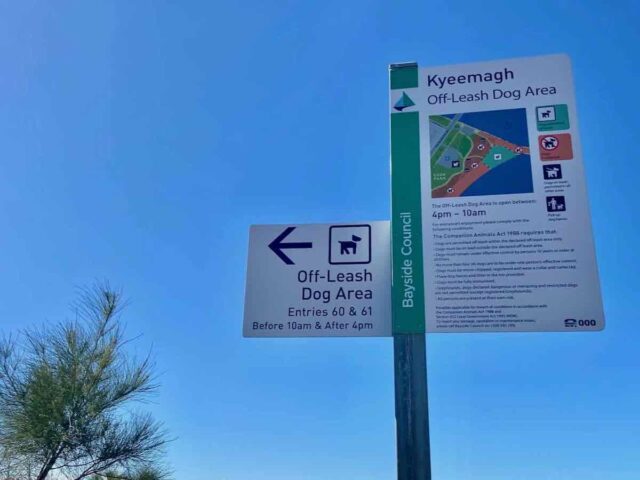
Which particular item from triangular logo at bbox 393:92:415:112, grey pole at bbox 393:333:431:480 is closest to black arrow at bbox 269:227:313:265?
grey pole at bbox 393:333:431:480

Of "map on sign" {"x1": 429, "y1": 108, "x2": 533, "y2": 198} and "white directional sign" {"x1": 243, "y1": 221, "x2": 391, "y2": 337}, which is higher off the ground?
"map on sign" {"x1": 429, "y1": 108, "x2": 533, "y2": 198}

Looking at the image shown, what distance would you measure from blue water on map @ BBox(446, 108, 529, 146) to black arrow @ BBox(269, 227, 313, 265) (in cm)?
142

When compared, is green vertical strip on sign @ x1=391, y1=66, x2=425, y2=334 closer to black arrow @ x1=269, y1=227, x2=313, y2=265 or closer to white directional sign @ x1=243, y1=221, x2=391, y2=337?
white directional sign @ x1=243, y1=221, x2=391, y2=337

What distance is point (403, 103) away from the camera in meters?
4.10

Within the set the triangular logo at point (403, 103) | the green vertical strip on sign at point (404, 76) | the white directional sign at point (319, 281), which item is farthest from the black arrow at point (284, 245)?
the green vertical strip on sign at point (404, 76)

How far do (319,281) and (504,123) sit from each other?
173cm

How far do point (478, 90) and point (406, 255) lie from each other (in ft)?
4.60

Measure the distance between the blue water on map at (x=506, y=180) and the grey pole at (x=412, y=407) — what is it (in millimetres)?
1073

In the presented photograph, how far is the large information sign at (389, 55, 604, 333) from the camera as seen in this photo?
3.41 meters

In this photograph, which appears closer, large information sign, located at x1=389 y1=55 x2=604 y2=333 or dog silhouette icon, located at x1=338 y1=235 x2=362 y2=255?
large information sign, located at x1=389 y1=55 x2=604 y2=333

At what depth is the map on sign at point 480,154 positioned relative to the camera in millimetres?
3717

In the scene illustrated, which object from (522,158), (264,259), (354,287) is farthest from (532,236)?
(264,259)

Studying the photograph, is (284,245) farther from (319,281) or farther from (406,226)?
(406,226)

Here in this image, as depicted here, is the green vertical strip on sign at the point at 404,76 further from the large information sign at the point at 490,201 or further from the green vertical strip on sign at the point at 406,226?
the green vertical strip on sign at the point at 406,226
